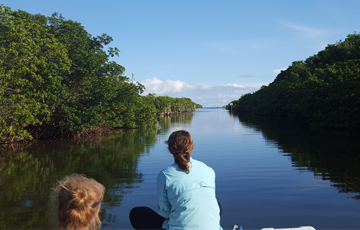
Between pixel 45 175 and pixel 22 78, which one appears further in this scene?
pixel 22 78

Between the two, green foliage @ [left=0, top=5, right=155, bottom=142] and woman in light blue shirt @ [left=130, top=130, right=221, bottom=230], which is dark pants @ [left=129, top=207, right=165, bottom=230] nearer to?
woman in light blue shirt @ [left=130, top=130, right=221, bottom=230]

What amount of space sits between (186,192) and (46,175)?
7.15m

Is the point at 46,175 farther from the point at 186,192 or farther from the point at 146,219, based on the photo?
the point at 186,192

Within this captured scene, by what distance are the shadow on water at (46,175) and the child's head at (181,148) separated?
2886 mm

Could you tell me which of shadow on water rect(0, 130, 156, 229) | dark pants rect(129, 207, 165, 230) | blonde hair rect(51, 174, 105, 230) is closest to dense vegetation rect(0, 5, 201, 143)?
shadow on water rect(0, 130, 156, 229)

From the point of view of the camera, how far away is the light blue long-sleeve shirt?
7.88ft

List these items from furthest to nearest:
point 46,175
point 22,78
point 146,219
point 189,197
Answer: point 22,78 → point 46,175 → point 146,219 → point 189,197

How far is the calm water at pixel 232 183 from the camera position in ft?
16.3

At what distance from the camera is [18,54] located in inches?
524

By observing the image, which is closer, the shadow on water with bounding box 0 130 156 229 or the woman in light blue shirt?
the woman in light blue shirt

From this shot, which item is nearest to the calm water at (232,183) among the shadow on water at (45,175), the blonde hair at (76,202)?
the shadow on water at (45,175)

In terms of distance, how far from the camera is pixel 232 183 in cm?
740

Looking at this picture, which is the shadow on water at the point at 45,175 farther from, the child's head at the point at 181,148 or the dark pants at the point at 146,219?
the child's head at the point at 181,148

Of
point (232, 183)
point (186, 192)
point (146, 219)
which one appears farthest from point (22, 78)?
point (186, 192)
